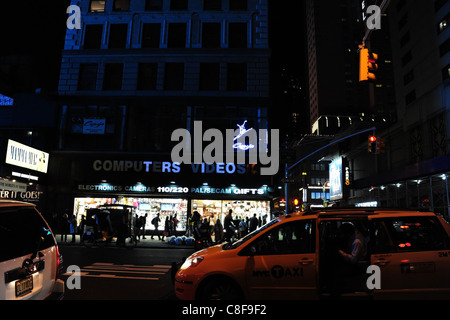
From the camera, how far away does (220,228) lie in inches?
761

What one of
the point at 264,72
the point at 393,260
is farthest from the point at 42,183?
the point at 393,260

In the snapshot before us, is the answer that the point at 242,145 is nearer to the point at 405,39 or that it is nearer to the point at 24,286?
the point at 24,286

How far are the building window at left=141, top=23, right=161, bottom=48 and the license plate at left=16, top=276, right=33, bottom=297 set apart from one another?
25483 millimetres

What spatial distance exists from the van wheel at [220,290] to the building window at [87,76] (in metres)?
24.4

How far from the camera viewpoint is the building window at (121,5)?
27.5m

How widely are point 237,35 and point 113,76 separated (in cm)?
1080

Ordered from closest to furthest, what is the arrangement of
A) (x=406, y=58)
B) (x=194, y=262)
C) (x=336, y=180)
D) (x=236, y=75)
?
(x=194, y=262), (x=236, y=75), (x=336, y=180), (x=406, y=58)

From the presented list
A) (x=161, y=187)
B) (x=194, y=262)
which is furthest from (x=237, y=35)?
(x=194, y=262)

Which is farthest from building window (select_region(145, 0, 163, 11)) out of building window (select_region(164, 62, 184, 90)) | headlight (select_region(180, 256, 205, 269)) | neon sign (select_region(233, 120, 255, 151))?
headlight (select_region(180, 256, 205, 269))

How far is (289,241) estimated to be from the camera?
6.30 metres

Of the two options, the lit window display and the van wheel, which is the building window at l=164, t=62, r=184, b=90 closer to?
the lit window display

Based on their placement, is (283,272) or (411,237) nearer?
(283,272)

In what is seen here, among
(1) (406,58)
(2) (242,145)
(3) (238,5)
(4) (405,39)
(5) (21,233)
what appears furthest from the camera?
(4) (405,39)

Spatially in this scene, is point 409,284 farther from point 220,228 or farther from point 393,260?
point 220,228
